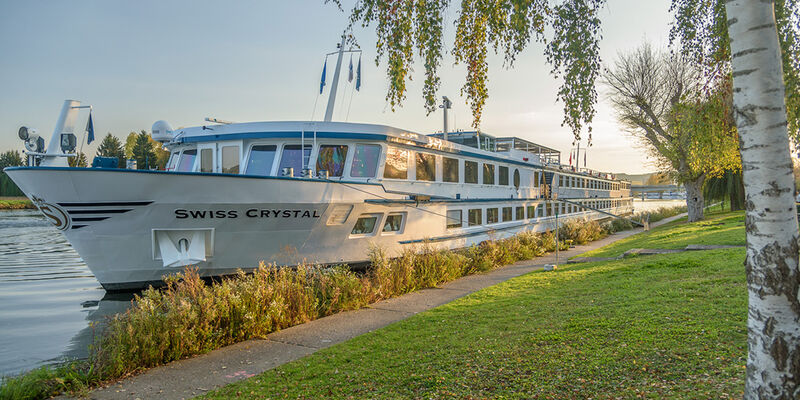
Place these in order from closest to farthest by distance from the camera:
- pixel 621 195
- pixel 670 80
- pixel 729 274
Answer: pixel 729 274 < pixel 670 80 < pixel 621 195

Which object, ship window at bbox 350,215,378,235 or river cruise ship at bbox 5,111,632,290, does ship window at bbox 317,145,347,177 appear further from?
ship window at bbox 350,215,378,235

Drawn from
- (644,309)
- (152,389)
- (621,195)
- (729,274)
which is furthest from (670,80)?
(152,389)

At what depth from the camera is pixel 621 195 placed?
50.2 m

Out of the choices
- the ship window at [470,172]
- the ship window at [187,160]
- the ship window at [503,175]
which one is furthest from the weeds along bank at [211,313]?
the ship window at [503,175]

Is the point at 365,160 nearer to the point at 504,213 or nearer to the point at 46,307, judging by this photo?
the point at 504,213

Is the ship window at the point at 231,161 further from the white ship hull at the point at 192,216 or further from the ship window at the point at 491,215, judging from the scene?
the ship window at the point at 491,215

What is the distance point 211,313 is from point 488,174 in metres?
13.4

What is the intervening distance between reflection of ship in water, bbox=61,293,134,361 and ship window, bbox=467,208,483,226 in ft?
35.4

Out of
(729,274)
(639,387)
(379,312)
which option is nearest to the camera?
(639,387)

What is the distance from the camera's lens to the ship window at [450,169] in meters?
16.4

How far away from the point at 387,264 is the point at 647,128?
27.3m

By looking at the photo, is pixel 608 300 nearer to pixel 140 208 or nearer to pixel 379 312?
pixel 379 312

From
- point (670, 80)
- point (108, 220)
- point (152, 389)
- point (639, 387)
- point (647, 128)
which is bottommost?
point (152, 389)

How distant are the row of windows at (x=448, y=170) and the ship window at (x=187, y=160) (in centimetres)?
534
